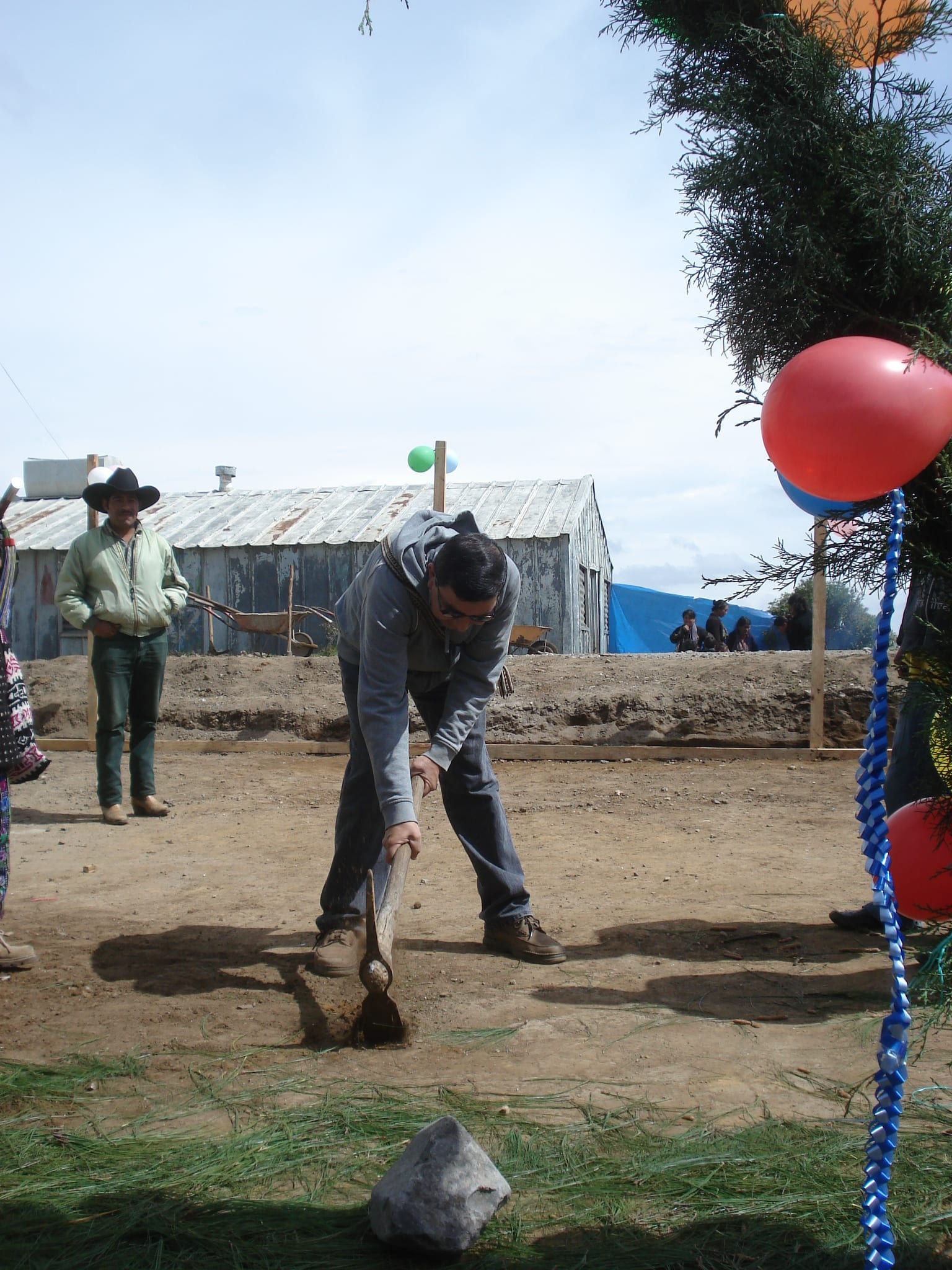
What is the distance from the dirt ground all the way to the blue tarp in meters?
12.8

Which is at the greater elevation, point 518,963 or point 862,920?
point 862,920

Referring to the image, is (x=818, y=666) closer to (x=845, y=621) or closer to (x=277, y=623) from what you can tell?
(x=845, y=621)

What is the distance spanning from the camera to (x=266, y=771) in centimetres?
805

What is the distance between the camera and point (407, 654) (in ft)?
11.0

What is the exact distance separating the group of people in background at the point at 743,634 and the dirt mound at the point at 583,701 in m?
2.93

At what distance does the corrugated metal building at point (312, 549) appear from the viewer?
17.3 meters

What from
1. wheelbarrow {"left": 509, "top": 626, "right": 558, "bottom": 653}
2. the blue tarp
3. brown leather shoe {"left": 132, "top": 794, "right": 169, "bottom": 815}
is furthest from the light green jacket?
the blue tarp

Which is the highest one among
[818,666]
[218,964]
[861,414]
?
[861,414]

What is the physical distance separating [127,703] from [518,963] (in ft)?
12.2

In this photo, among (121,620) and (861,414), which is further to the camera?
(121,620)

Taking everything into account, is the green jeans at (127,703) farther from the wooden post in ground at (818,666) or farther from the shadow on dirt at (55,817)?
the wooden post in ground at (818,666)

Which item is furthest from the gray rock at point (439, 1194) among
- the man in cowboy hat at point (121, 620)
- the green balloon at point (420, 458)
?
the green balloon at point (420, 458)

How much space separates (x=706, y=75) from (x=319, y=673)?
341 inches

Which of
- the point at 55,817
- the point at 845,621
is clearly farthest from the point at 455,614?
the point at 845,621
